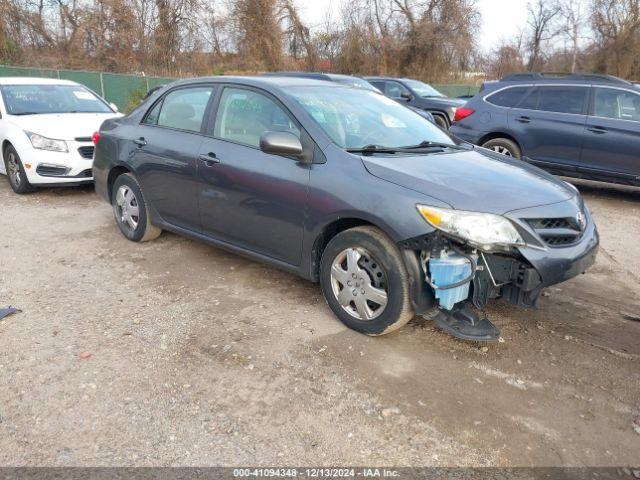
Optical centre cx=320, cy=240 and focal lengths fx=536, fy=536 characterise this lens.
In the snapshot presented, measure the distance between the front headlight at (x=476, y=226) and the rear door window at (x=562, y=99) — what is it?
577 cm

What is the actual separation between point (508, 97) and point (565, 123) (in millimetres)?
1092

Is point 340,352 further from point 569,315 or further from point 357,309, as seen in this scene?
point 569,315

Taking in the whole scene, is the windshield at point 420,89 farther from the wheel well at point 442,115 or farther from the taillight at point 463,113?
the taillight at point 463,113

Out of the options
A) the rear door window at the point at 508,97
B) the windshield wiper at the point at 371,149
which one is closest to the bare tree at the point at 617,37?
the rear door window at the point at 508,97

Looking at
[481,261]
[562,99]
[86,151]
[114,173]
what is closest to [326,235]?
[481,261]

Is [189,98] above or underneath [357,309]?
above

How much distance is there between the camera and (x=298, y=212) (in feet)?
12.3

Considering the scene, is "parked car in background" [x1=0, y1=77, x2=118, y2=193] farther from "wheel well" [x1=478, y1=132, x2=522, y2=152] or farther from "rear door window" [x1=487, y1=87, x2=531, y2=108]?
"rear door window" [x1=487, y1=87, x2=531, y2=108]

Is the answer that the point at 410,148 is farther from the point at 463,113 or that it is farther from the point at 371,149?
the point at 463,113

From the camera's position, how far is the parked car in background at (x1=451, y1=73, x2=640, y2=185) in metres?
7.52

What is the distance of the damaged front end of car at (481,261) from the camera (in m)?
3.12

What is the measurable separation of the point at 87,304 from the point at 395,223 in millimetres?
2458

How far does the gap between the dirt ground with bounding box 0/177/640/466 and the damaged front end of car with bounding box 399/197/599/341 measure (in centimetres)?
34

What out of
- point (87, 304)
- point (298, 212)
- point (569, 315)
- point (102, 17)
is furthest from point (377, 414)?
point (102, 17)
